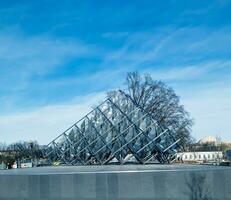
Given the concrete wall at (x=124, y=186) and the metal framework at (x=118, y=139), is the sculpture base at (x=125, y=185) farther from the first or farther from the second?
the metal framework at (x=118, y=139)

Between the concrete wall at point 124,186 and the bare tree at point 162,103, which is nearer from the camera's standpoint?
the concrete wall at point 124,186

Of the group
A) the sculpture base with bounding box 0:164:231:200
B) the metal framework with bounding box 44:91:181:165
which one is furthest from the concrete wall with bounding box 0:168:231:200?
the metal framework with bounding box 44:91:181:165

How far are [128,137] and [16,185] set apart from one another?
22.3ft

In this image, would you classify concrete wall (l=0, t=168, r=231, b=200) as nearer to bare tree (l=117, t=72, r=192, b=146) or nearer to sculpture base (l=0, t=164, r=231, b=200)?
sculpture base (l=0, t=164, r=231, b=200)

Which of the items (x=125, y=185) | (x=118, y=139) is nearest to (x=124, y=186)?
(x=125, y=185)

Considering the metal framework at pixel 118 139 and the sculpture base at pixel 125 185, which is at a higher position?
the metal framework at pixel 118 139

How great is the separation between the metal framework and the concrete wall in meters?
5.69

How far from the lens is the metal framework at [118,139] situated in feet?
67.7

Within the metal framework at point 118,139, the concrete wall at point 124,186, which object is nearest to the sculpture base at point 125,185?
the concrete wall at point 124,186

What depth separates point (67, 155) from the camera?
24.5m

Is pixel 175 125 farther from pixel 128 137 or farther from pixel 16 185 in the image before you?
pixel 16 185

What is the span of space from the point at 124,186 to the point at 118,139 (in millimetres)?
6436

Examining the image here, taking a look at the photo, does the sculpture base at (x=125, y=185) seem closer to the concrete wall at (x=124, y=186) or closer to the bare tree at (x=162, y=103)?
the concrete wall at (x=124, y=186)

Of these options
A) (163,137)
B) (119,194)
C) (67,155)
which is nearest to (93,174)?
(119,194)
